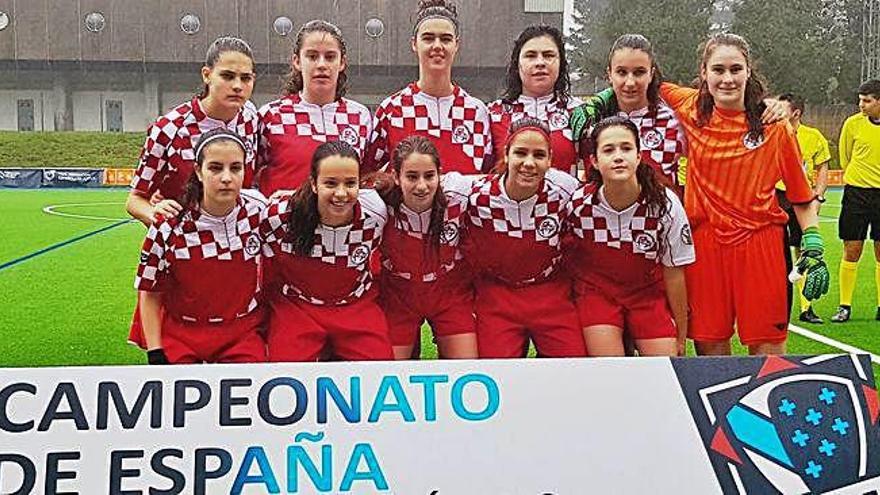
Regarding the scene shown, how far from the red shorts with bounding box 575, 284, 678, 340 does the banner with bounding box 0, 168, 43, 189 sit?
24.8 meters

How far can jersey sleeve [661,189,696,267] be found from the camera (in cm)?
367

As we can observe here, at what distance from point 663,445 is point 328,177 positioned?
1486 mm

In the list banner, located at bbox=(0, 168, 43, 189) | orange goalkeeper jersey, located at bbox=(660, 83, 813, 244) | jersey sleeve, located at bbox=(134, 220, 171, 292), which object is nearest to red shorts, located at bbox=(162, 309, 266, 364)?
jersey sleeve, located at bbox=(134, 220, 171, 292)

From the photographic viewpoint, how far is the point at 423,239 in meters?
3.72

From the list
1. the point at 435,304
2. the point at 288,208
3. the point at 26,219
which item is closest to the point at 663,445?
the point at 435,304

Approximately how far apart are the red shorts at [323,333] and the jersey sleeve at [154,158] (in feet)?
2.44

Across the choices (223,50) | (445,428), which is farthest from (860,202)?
(445,428)

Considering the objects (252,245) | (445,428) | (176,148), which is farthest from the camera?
(176,148)

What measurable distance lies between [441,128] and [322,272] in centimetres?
82

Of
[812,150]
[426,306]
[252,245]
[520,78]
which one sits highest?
[520,78]

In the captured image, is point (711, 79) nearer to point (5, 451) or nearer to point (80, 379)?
point (80, 379)

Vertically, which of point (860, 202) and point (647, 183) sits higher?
point (647, 183)

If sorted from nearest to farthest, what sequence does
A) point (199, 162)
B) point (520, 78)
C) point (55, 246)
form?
point (199, 162) → point (520, 78) → point (55, 246)

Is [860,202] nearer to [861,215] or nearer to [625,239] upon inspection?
[861,215]
